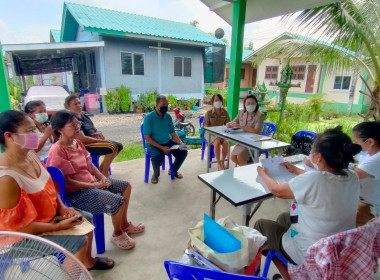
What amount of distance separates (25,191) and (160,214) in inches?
57.9

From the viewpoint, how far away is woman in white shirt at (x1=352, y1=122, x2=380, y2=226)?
1.66 meters

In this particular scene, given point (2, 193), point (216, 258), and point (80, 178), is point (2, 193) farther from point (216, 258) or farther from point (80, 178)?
point (216, 258)

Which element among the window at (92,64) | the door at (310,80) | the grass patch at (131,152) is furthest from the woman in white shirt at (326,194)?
the door at (310,80)

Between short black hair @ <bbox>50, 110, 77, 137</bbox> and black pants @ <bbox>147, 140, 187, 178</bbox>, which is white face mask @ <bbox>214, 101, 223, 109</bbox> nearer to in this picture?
black pants @ <bbox>147, 140, 187, 178</bbox>

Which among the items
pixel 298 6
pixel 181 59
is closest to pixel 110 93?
pixel 181 59

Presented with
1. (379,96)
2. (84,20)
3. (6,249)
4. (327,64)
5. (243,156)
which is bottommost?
(243,156)

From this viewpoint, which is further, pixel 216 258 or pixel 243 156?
pixel 243 156

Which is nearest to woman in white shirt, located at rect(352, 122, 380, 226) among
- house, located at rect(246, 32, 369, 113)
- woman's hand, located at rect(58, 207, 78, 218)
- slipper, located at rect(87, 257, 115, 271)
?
slipper, located at rect(87, 257, 115, 271)

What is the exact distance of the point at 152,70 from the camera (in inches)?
385

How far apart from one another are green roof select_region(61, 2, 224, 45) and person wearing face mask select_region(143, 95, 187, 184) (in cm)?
632

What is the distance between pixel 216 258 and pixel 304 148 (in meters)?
2.36

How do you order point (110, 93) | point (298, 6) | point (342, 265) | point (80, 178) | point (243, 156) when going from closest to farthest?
1. point (342, 265)
2. point (80, 178)
3. point (243, 156)
4. point (298, 6)
5. point (110, 93)

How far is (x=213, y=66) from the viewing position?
11.8 meters

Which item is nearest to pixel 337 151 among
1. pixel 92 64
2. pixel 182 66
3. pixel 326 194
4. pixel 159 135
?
pixel 326 194
